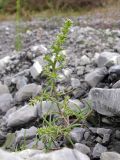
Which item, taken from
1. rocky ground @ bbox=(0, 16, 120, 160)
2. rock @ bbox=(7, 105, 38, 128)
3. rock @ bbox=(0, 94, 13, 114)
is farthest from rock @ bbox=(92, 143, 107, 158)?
rock @ bbox=(0, 94, 13, 114)

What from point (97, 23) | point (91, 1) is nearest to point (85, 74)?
point (97, 23)

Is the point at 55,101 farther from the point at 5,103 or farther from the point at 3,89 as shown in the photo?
the point at 3,89

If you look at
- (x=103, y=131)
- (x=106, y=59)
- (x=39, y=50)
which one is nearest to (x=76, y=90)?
(x=106, y=59)

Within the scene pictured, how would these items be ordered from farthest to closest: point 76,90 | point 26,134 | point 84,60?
point 84,60
point 76,90
point 26,134

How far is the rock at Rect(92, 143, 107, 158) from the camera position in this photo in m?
3.07

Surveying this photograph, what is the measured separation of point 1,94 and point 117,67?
1.58 metres

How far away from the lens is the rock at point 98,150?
3.07 meters

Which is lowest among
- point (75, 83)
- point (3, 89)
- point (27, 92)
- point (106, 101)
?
point (3, 89)

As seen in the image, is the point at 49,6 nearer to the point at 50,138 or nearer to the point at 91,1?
the point at 91,1

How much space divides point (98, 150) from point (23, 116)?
3.49 ft

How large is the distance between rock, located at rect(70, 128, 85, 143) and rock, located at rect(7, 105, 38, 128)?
2.26 feet

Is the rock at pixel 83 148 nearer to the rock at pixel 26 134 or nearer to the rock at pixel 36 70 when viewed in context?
the rock at pixel 26 134

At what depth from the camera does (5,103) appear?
475 centimetres

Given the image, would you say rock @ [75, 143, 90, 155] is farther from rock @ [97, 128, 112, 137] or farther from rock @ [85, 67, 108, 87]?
rock @ [85, 67, 108, 87]
